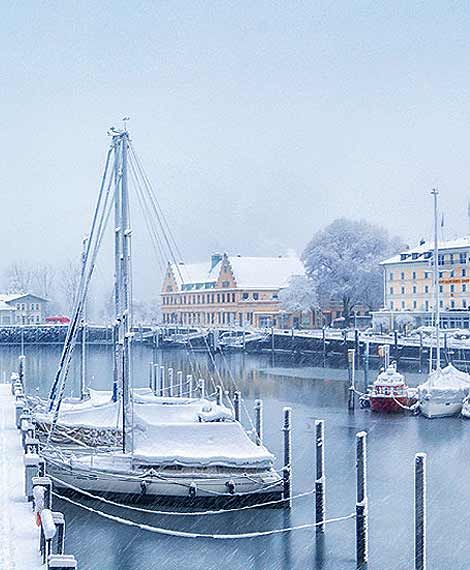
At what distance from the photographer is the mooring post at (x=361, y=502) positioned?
58.8 feet

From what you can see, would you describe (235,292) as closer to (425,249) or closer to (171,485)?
(425,249)

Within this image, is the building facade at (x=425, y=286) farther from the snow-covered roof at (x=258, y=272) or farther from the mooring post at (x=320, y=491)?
the mooring post at (x=320, y=491)

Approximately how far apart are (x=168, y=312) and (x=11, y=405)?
9093 centimetres

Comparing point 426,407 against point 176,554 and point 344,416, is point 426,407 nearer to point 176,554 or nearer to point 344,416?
point 344,416

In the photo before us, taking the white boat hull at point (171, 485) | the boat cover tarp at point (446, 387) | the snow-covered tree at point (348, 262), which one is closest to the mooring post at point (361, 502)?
the white boat hull at point (171, 485)

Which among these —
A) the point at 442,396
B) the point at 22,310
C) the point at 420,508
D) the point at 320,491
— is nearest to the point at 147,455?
the point at 320,491

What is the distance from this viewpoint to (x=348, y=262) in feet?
305

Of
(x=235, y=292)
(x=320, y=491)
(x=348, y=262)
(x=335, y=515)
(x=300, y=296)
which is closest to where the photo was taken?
(x=320, y=491)

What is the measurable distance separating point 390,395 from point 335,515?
18626mm

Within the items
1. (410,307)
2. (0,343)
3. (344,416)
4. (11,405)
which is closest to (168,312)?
(0,343)

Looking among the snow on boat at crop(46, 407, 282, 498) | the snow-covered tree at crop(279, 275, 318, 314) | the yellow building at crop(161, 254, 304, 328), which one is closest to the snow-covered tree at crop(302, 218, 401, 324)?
the snow-covered tree at crop(279, 275, 318, 314)

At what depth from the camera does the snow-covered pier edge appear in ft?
34.8

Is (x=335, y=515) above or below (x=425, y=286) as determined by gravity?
below

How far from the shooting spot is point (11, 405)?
87.2 feet
